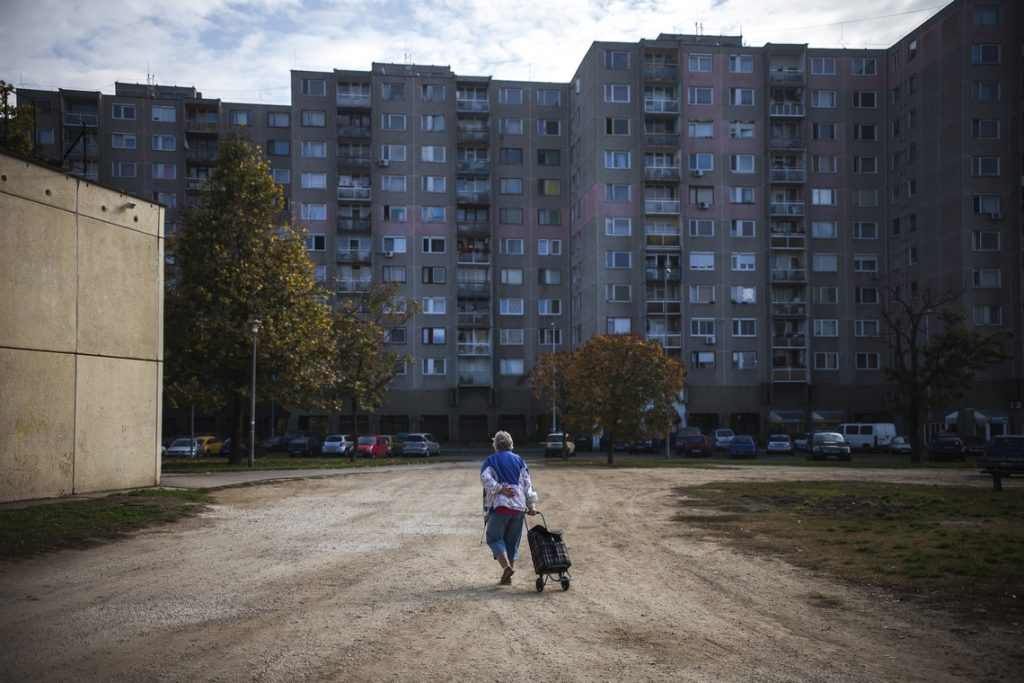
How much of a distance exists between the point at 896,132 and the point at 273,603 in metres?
77.8

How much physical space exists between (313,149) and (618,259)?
1123 inches

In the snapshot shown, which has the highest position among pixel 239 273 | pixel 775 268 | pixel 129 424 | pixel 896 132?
pixel 896 132

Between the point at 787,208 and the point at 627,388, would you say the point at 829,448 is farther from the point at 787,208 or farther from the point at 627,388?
the point at 787,208

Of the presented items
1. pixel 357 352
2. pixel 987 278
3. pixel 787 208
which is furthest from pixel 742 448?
pixel 787 208

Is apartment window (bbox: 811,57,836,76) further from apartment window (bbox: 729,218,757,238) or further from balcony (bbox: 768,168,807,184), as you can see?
apartment window (bbox: 729,218,757,238)

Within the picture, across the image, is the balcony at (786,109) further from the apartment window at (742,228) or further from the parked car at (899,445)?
the parked car at (899,445)

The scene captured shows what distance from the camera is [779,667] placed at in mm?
7195

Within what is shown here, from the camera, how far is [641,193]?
2965 inches

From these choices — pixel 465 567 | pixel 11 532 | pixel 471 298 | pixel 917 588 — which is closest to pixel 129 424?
pixel 11 532

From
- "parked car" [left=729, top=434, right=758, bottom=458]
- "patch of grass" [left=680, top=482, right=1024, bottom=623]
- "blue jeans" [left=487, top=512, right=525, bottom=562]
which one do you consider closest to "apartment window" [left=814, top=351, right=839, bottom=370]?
"parked car" [left=729, top=434, right=758, bottom=458]

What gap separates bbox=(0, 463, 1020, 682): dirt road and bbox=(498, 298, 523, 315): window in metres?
64.5

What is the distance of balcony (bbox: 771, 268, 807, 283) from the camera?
75.3m

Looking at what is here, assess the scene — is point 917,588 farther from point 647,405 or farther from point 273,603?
point 647,405

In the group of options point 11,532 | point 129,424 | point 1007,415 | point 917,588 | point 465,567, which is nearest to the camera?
point 917,588
